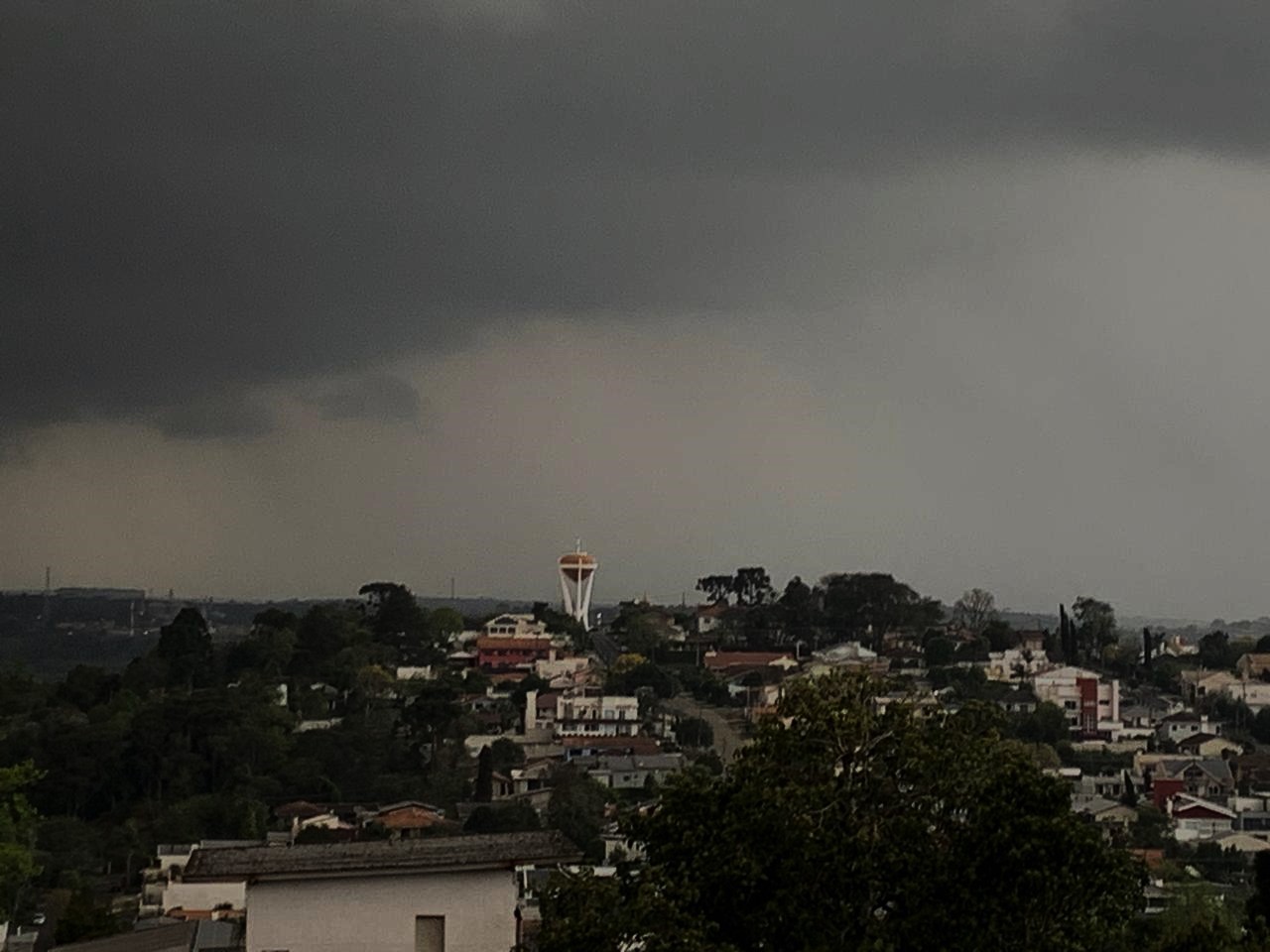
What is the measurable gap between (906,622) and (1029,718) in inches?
1222

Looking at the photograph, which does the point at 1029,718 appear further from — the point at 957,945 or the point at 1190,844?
the point at 957,945

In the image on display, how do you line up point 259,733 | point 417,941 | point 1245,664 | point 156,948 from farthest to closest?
point 1245,664, point 259,733, point 156,948, point 417,941

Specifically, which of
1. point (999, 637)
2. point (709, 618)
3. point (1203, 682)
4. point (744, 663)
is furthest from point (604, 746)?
point (709, 618)

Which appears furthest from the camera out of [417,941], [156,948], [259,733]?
[259,733]

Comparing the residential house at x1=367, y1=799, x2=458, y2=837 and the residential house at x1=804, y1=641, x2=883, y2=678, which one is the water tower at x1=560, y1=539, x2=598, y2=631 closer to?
the residential house at x1=804, y1=641, x2=883, y2=678

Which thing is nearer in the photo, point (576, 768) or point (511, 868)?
point (511, 868)

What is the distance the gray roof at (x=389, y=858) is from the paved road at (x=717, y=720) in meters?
59.3

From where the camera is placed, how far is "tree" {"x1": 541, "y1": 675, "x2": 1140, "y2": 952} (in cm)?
1318

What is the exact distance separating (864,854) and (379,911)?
3399 mm

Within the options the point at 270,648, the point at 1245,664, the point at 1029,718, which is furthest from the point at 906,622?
the point at 270,648

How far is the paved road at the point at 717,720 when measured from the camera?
7888cm

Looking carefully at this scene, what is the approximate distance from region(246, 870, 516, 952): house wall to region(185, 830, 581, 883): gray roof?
0.10 meters

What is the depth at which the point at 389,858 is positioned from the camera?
14469 mm

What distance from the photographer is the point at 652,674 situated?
9381 centimetres
